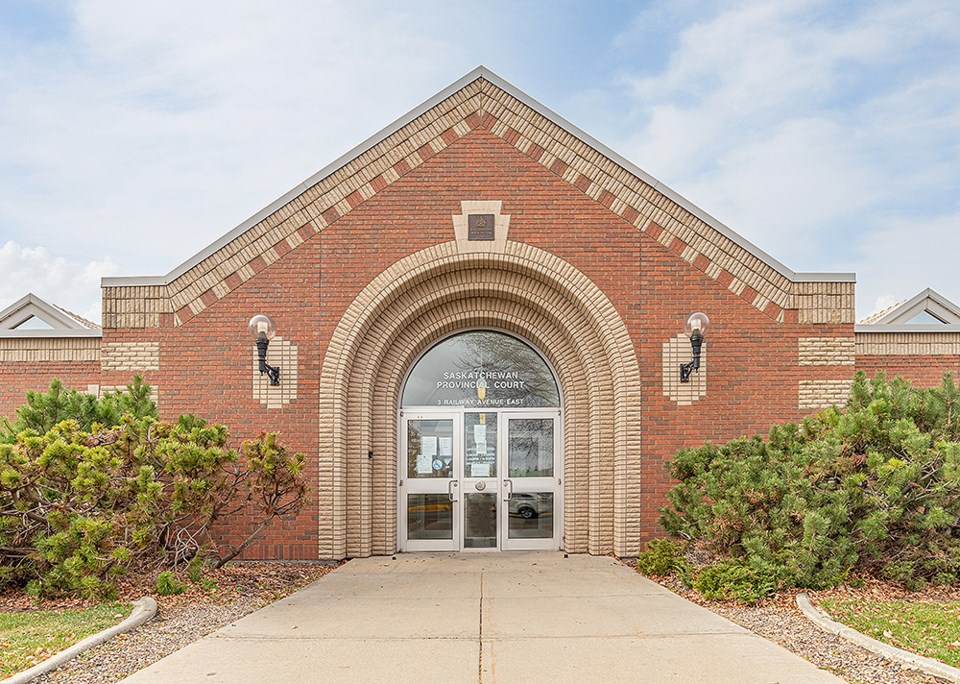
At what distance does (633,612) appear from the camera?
26.4 ft

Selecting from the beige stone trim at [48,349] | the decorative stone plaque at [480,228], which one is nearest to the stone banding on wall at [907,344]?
the decorative stone plaque at [480,228]

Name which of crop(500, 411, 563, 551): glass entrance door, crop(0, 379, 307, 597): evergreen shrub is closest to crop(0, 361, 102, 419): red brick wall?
crop(0, 379, 307, 597): evergreen shrub

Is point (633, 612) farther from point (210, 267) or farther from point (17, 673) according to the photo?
point (210, 267)

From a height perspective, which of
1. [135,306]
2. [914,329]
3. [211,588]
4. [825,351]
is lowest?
[211,588]

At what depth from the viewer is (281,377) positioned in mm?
11547

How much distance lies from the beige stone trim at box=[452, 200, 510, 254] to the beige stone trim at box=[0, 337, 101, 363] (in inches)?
233

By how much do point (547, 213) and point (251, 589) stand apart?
21.2 ft

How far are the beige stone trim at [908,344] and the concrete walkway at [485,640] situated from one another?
5.53 metres

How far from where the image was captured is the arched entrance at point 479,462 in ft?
41.0

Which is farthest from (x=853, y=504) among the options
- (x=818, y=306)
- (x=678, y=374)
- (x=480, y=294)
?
(x=480, y=294)

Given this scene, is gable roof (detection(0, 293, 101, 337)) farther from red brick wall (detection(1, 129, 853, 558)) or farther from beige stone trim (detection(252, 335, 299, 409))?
beige stone trim (detection(252, 335, 299, 409))

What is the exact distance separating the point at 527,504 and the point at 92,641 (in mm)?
7129

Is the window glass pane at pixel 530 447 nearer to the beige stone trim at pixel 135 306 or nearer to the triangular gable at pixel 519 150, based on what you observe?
the triangular gable at pixel 519 150

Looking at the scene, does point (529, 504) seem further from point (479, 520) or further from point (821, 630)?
point (821, 630)
